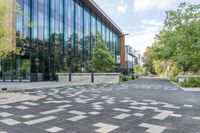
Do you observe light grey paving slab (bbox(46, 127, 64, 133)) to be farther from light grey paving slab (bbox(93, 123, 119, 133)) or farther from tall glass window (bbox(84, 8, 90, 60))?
tall glass window (bbox(84, 8, 90, 60))

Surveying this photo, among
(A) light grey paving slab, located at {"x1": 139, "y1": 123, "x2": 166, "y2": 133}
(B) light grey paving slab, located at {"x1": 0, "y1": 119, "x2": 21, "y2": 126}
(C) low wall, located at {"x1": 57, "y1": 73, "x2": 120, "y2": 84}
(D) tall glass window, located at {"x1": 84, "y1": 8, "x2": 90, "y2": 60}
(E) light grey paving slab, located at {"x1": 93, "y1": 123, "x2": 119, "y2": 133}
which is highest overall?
(D) tall glass window, located at {"x1": 84, "y1": 8, "x2": 90, "y2": 60}

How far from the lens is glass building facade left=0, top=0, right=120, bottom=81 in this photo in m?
28.5

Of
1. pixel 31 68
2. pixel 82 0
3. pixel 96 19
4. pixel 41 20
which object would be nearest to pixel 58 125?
pixel 31 68

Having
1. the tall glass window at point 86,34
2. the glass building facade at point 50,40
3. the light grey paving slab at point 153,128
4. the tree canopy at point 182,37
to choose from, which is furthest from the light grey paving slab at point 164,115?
the tall glass window at point 86,34

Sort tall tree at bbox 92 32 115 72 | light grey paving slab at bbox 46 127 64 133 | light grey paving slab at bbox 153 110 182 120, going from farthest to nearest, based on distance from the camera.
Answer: tall tree at bbox 92 32 115 72 < light grey paving slab at bbox 153 110 182 120 < light grey paving slab at bbox 46 127 64 133

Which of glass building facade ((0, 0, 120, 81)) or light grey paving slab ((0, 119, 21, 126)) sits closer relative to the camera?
light grey paving slab ((0, 119, 21, 126))

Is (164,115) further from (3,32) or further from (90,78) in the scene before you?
(90,78)

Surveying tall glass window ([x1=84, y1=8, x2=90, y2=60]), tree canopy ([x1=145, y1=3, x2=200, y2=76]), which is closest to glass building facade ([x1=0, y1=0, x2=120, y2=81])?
tall glass window ([x1=84, y1=8, x2=90, y2=60])

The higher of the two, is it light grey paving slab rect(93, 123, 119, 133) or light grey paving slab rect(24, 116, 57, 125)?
light grey paving slab rect(24, 116, 57, 125)

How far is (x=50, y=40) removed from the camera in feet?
106

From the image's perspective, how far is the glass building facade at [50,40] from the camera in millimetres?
28523

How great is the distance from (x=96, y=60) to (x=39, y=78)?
8804mm

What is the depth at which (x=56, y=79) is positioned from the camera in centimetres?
3306

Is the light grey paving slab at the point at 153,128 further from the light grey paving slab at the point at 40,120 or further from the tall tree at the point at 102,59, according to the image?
the tall tree at the point at 102,59
